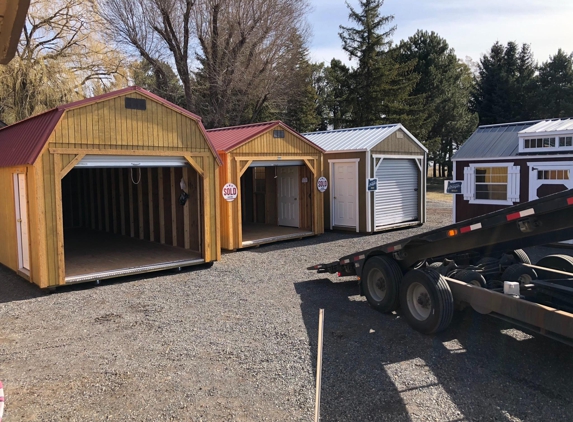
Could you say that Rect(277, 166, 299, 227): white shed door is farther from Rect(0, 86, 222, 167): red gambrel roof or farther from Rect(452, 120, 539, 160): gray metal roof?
Rect(0, 86, 222, 167): red gambrel roof

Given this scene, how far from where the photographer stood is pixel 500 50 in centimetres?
3797

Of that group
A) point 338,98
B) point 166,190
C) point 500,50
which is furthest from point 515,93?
point 166,190

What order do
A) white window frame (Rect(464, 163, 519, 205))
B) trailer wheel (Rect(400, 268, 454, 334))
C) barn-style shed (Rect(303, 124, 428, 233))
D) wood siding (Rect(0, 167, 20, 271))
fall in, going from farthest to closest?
barn-style shed (Rect(303, 124, 428, 233)), white window frame (Rect(464, 163, 519, 205)), wood siding (Rect(0, 167, 20, 271)), trailer wheel (Rect(400, 268, 454, 334))

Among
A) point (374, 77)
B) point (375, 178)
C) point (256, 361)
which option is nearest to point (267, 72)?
point (374, 77)

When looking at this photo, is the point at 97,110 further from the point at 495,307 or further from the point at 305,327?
the point at 495,307

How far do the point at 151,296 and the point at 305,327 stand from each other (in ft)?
9.86

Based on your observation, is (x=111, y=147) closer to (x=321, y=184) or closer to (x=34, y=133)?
(x=34, y=133)

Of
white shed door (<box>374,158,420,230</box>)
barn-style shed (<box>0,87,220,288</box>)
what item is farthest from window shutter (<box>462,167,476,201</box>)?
barn-style shed (<box>0,87,220,288</box>)

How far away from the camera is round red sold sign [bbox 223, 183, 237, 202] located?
11531 millimetres

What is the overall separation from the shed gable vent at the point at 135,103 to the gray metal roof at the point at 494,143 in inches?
382

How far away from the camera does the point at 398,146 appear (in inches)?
615

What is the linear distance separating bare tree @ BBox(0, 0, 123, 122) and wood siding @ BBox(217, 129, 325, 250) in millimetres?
9265

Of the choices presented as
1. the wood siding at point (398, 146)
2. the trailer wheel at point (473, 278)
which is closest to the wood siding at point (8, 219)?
the trailer wheel at point (473, 278)

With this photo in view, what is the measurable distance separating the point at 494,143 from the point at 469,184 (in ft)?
→ 4.57
